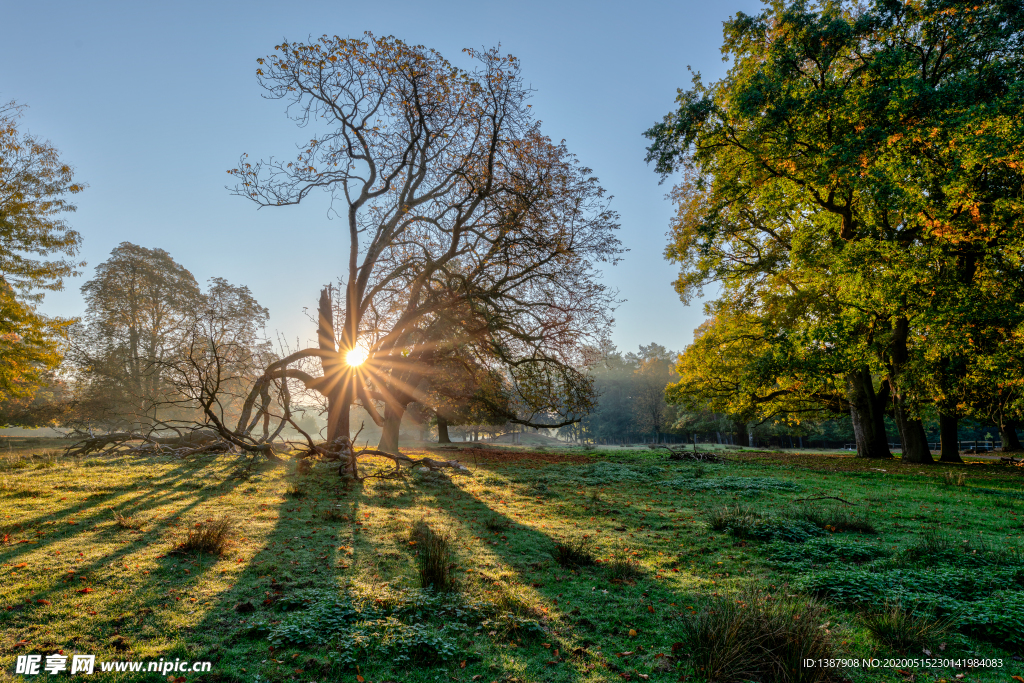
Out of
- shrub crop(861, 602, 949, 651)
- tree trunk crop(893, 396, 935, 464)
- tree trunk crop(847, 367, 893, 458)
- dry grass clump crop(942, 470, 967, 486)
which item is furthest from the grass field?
tree trunk crop(847, 367, 893, 458)

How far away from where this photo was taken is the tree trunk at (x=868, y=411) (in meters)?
21.7

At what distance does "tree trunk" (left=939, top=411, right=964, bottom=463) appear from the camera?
65.1 ft

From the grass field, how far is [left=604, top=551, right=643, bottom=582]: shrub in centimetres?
3

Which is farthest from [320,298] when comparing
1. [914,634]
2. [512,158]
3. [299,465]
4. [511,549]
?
[914,634]

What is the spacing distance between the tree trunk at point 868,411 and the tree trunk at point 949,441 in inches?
81.9

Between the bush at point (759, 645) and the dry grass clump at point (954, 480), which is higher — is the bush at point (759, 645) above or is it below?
above

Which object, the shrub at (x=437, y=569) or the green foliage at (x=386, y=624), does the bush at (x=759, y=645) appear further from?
the shrub at (x=437, y=569)

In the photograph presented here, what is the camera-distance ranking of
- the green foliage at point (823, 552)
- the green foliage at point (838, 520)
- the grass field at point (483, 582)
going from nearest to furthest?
the grass field at point (483, 582), the green foliage at point (823, 552), the green foliage at point (838, 520)

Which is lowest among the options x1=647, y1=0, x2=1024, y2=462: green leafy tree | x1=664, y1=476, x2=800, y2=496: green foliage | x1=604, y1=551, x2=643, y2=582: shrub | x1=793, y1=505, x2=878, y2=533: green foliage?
x1=664, y1=476, x2=800, y2=496: green foliage

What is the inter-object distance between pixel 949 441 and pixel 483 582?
25.1m

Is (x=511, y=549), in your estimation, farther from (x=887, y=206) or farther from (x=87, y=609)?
(x=887, y=206)

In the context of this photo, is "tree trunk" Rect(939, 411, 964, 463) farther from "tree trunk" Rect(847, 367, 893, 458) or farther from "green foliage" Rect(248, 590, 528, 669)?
"green foliage" Rect(248, 590, 528, 669)

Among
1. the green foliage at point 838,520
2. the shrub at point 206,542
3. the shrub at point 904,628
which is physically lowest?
the green foliage at point 838,520

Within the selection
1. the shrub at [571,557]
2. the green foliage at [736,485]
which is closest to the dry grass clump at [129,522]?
the shrub at [571,557]
